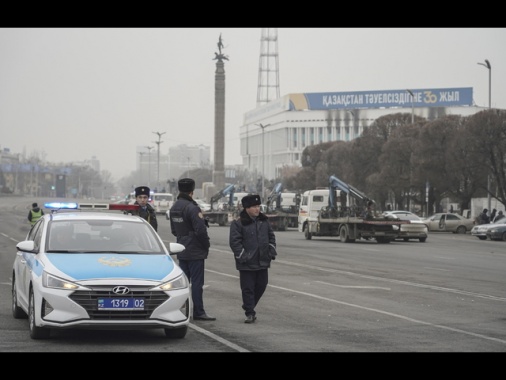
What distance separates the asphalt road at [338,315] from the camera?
462 inches

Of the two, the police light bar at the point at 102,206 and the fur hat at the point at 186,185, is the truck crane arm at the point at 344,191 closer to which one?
the police light bar at the point at 102,206

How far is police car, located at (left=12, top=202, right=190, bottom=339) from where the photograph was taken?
452 inches

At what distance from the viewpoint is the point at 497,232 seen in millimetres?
50375

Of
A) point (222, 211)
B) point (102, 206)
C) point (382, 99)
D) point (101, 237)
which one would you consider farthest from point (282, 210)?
point (382, 99)

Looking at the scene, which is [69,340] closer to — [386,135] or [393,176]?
[393,176]

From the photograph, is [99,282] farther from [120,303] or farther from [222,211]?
[222,211]

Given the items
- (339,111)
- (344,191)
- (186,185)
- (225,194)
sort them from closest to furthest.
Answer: (186,185) → (344,191) → (225,194) → (339,111)

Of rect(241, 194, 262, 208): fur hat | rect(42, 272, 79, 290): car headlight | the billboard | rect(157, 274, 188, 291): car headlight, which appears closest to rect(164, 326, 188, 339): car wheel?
rect(157, 274, 188, 291): car headlight

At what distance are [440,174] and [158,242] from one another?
2309 inches

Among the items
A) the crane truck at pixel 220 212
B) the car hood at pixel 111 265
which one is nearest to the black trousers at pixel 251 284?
the car hood at pixel 111 265

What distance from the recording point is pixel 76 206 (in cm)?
Answer: 1580

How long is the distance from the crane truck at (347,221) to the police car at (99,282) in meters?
30.3

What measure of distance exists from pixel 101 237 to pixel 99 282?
184cm
